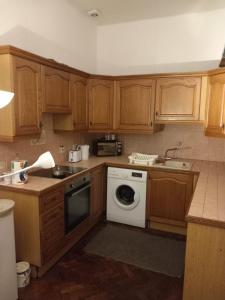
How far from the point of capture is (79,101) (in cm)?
293

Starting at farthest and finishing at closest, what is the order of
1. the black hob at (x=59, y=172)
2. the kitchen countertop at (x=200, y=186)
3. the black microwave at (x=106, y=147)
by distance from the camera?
the black microwave at (x=106, y=147)
the black hob at (x=59, y=172)
the kitchen countertop at (x=200, y=186)

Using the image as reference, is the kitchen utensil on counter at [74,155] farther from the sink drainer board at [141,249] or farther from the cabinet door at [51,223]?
the sink drainer board at [141,249]

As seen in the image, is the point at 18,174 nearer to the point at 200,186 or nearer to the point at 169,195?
the point at 200,186

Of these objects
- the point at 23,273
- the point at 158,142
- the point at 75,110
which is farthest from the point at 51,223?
the point at 158,142

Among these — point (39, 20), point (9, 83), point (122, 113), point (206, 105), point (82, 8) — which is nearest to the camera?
point (9, 83)

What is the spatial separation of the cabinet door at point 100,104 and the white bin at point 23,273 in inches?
72.6

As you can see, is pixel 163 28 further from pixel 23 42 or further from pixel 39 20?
pixel 23 42

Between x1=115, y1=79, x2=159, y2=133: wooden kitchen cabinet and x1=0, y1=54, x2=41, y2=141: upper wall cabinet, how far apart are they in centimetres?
130

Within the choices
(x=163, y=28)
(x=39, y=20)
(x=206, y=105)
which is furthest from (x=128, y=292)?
(x=163, y=28)

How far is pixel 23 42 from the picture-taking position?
234cm

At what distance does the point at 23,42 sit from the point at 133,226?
2540mm

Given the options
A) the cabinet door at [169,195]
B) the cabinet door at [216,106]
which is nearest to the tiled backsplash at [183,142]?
the cabinet door at [216,106]

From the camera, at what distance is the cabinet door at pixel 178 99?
113 inches

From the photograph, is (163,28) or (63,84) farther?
(163,28)
